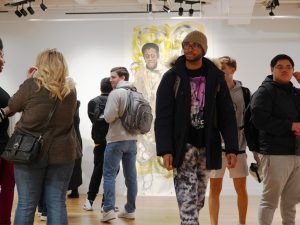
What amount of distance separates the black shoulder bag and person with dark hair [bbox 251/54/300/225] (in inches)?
61.7

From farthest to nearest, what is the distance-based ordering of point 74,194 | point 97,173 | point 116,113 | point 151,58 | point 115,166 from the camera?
point 151,58
point 74,194
point 97,173
point 115,166
point 116,113

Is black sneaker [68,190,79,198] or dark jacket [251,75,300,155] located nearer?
dark jacket [251,75,300,155]

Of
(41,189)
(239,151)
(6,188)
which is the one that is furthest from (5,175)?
(239,151)

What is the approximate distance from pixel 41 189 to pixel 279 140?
68.5 inches

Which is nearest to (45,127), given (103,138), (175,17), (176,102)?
(176,102)

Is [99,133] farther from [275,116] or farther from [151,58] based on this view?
[275,116]

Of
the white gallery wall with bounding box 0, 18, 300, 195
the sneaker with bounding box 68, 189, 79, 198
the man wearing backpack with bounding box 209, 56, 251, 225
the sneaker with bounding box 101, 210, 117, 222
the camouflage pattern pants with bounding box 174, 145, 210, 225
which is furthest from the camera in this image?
the white gallery wall with bounding box 0, 18, 300, 195

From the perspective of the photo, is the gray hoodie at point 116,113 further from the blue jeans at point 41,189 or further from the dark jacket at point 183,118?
the dark jacket at point 183,118

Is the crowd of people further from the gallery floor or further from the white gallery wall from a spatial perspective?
the white gallery wall

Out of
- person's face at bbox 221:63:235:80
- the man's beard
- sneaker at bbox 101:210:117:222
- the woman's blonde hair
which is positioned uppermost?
person's face at bbox 221:63:235:80

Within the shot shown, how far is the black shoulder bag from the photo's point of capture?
2.94 m

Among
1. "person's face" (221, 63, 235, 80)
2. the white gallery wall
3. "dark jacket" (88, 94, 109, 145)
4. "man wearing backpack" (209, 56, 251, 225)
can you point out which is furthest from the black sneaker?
"person's face" (221, 63, 235, 80)

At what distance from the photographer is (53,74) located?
3.06m

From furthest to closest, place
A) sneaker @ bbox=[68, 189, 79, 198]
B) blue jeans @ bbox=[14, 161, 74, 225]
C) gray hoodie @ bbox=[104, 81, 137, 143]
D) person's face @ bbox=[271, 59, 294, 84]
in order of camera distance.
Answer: sneaker @ bbox=[68, 189, 79, 198] < gray hoodie @ bbox=[104, 81, 137, 143] < person's face @ bbox=[271, 59, 294, 84] < blue jeans @ bbox=[14, 161, 74, 225]
